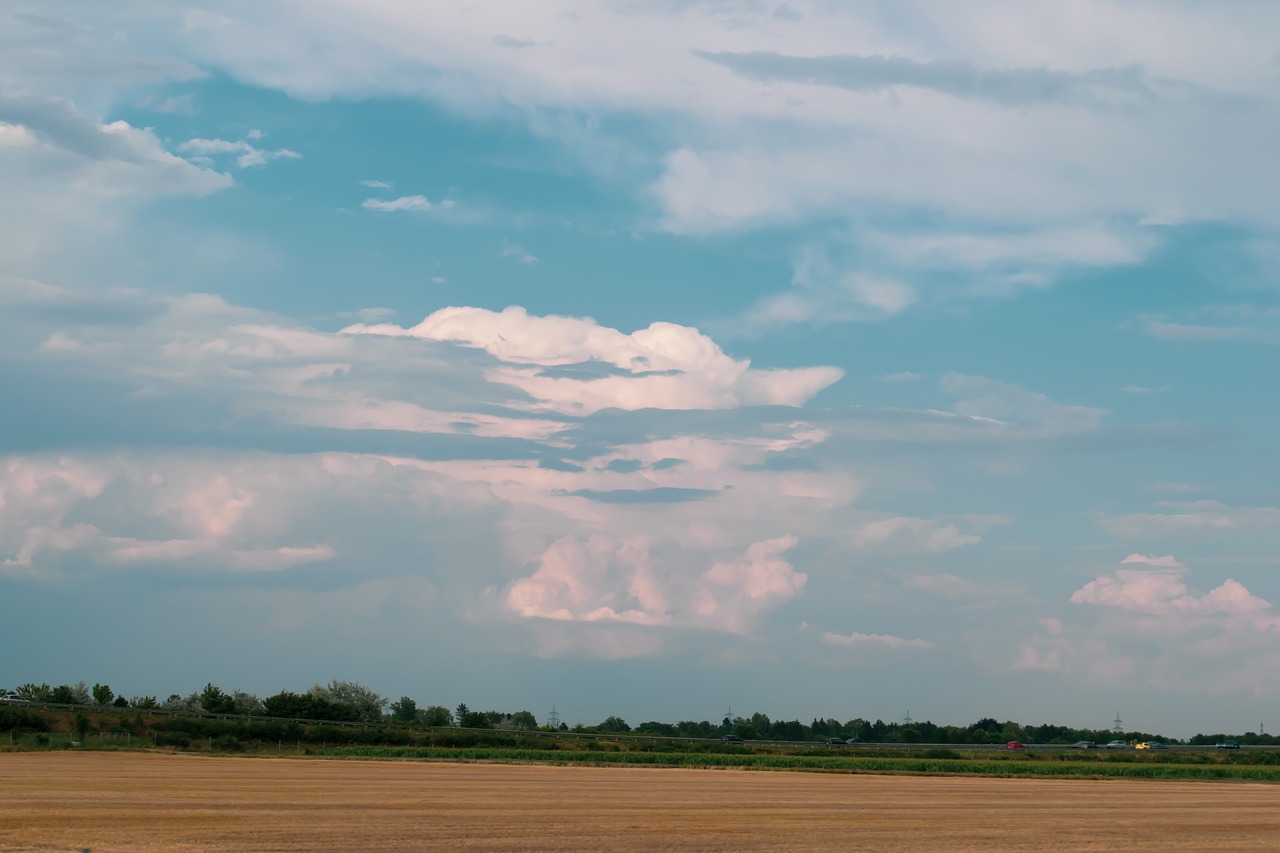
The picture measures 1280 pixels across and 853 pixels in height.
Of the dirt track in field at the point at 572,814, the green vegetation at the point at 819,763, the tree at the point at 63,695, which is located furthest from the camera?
the tree at the point at 63,695

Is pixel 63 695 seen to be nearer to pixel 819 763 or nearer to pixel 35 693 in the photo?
pixel 35 693

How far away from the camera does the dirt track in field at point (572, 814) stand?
32.0 m

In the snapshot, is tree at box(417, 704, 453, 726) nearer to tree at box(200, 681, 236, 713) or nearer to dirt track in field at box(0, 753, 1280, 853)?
tree at box(200, 681, 236, 713)

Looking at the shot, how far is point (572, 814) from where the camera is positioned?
135 ft

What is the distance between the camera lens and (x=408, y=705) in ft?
632

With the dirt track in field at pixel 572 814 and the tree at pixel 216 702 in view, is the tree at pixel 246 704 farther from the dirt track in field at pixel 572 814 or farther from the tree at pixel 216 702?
the dirt track in field at pixel 572 814

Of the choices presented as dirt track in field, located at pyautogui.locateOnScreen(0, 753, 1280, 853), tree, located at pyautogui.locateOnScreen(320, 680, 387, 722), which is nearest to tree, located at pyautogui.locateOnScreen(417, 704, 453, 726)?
tree, located at pyautogui.locateOnScreen(320, 680, 387, 722)

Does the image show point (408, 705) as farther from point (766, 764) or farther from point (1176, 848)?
point (1176, 848)

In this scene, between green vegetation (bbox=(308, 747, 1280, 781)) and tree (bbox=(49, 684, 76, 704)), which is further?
tree (bbox=(49, 684, 76, 704))

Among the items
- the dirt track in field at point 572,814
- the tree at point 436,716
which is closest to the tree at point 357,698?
the tree at point 436,716

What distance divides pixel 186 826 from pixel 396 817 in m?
6.73

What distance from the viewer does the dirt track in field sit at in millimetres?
31969

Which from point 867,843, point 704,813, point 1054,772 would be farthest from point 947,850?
point 1054,772

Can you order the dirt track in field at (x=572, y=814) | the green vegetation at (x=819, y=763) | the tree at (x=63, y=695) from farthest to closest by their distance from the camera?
the tree at (x=63, y=695) → the green vegetation at (x=819, y=763) → the dirt track in field at (x=572, y=814)
